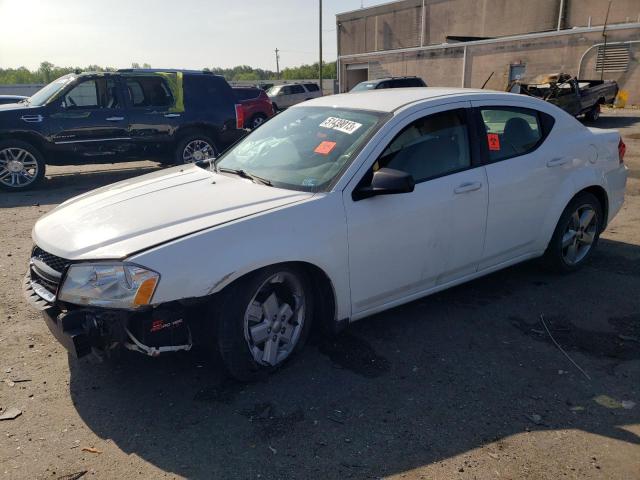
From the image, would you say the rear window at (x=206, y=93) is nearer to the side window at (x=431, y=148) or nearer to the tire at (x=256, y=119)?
the tire at (x=256, y=119)

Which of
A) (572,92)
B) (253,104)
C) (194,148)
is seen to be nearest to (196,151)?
(194,148)

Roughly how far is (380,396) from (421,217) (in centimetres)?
121

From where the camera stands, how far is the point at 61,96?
9.11 m

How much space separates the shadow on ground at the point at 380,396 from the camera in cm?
262

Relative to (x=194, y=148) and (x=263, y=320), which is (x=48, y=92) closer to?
(x=194, y=148)

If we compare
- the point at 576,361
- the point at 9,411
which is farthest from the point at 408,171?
the point at 9,411

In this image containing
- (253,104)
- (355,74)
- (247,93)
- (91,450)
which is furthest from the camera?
(355,74)

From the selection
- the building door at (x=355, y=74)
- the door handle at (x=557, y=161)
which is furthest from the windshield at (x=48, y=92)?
the building door at (x=355, y=74)

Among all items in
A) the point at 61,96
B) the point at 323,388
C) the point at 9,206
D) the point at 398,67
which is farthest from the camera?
the point at 398,67

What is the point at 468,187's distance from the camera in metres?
3.79

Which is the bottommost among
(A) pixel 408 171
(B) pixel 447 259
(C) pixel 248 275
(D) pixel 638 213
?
(D) pixel 638 213

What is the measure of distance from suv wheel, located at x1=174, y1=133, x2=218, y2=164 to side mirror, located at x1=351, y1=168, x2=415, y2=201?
7.27 meters

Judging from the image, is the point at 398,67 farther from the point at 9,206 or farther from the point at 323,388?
the point at 323,388

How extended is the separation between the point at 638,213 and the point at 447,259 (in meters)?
4.58
